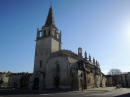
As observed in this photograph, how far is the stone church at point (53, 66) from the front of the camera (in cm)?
3114

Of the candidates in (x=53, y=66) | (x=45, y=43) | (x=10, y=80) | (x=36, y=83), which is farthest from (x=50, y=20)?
(x=10, y=80)

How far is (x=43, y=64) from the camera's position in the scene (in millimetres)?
37469

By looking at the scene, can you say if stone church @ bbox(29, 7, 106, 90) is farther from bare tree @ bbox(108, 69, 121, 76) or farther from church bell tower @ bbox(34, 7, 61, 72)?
bare tree @ bbox(108, 69, 121, 76)

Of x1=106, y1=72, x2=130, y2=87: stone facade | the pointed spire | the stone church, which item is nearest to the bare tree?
x1=106, y1=72, x2=130, y2=87: stone facade

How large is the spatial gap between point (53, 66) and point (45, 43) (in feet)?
30.3

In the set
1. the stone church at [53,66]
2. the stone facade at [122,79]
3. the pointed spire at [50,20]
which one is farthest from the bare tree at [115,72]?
the pointed spire at [50,20]

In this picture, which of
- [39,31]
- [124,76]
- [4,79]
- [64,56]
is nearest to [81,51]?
[64,56]

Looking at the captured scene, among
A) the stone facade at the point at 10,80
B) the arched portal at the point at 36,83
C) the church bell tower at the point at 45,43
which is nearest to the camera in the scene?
the arched portal at the point at 36,83

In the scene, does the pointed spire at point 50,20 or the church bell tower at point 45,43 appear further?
the pointed spire at point 50,20

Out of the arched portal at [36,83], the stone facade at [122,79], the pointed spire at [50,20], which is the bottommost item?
the stone facade at [122,79]

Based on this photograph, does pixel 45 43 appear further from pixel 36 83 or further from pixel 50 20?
pixel 36 83

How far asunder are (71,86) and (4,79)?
40.1 metres

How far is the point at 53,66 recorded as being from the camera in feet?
113

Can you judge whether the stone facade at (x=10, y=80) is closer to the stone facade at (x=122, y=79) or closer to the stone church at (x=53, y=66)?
the stone church at (x=53, y=66)
